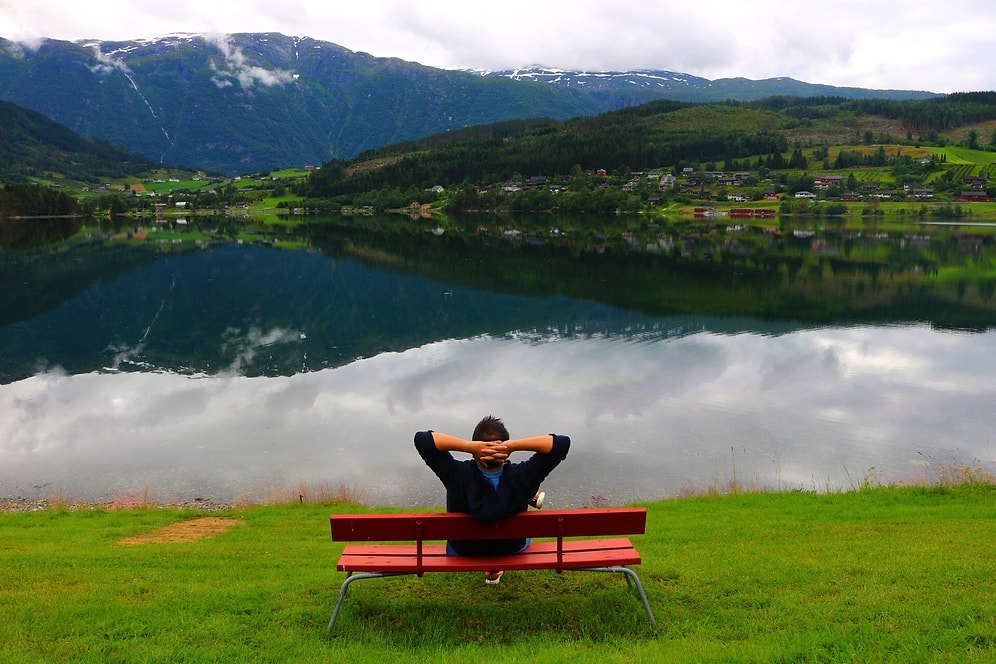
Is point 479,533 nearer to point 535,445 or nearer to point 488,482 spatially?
point 488,482

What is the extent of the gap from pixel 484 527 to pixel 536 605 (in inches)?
53.2

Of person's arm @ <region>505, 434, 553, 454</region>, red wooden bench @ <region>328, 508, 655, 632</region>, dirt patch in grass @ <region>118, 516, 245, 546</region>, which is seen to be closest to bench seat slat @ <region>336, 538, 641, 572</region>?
red wooden bench @ <region>328, 508, 655, 632</region>

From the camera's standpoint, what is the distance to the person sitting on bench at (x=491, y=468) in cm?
762

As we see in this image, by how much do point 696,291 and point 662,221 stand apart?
4364 inches

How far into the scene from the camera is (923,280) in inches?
2409

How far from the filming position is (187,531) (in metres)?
14.0

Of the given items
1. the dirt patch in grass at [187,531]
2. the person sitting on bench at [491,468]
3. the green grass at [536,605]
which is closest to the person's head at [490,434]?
the person sitting on bench at [491,468]

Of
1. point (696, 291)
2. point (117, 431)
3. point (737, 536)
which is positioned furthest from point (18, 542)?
point (696, 291)

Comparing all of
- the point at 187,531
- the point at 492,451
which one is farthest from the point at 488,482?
the point at 187,531

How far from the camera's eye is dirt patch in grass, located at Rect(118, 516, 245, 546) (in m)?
13.2

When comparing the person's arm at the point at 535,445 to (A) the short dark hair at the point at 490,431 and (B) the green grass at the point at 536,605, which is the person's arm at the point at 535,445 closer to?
(A) the short dark hair at the point at 490,431

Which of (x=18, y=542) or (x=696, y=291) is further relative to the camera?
(x=696, y=291)

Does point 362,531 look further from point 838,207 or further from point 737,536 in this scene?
point 838,207

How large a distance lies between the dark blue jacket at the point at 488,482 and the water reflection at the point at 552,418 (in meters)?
9.79
